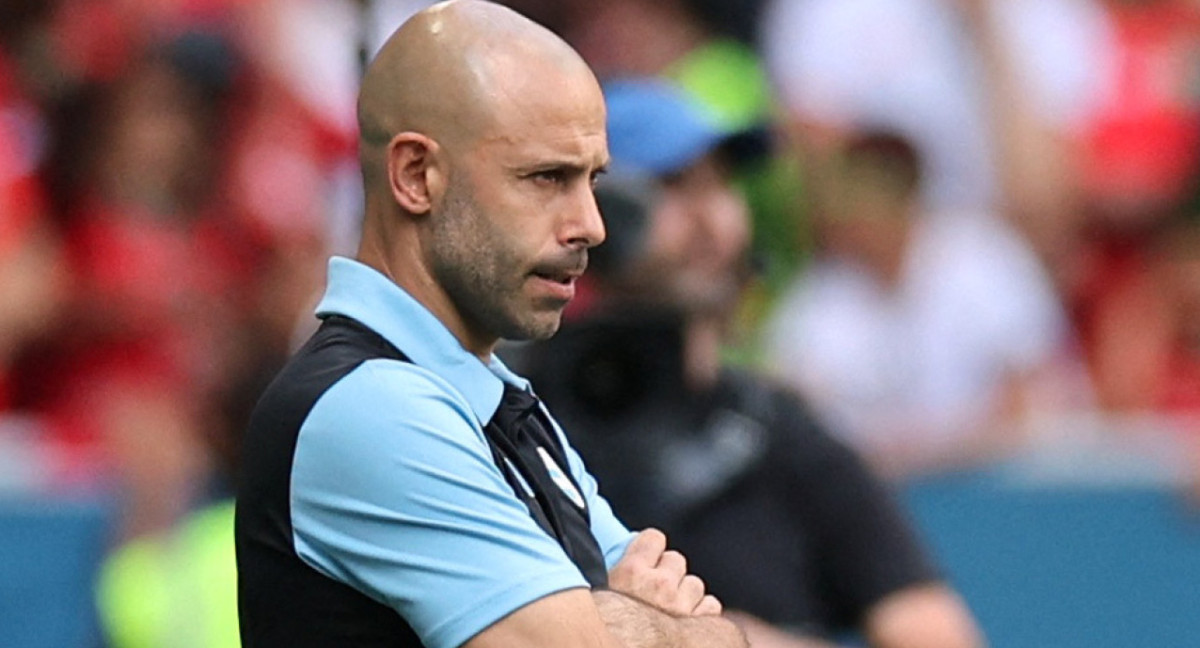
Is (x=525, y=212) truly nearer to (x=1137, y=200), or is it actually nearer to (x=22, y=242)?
(x=22, y=242)

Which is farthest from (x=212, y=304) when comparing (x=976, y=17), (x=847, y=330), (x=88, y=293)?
(x=976, y=17)

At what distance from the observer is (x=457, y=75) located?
293cm

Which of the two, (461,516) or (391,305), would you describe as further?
(391,305)

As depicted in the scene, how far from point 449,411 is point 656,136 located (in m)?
2.07

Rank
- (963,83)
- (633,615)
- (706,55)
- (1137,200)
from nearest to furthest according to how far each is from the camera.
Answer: (633,615) → (706,55) → (1137,200) → (963,83)

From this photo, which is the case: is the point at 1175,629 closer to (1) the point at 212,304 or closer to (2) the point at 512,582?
(1) the point at 212,304

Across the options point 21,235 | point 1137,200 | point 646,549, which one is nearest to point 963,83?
point 1137,200

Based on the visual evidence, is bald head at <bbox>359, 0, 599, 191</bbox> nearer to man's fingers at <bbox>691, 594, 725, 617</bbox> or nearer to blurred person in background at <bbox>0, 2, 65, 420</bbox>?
man's fingers at <bbox>691, 594, 725, 617</bbox>

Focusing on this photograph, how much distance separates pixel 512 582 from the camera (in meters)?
2.75

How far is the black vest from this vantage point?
2.80 m

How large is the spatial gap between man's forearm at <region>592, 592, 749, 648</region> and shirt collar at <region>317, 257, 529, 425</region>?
28 cm

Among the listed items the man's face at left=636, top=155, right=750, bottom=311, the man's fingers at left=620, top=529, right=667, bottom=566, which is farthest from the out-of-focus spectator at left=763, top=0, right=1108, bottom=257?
the man's fingers at left=620, top=529, right=667, bottom=566

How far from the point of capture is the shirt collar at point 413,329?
2.95 meters

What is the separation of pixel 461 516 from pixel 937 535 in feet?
13.1
